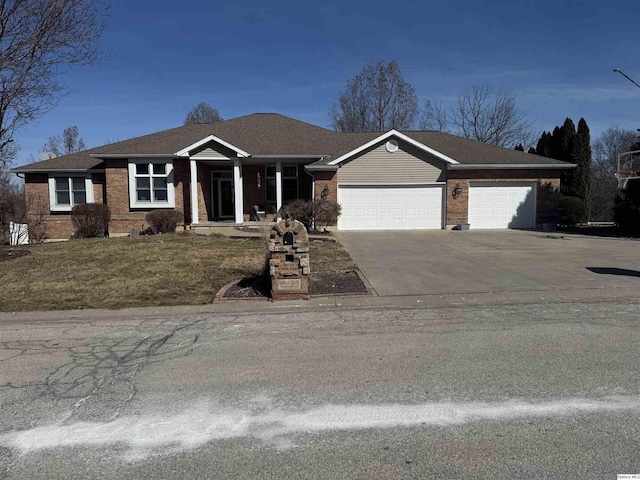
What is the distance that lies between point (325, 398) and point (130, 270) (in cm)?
801

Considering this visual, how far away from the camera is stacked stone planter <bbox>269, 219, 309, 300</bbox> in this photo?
26.5 feet

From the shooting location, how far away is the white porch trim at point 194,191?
19.9 m

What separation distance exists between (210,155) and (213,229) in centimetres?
330

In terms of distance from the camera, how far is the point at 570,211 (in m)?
22.7

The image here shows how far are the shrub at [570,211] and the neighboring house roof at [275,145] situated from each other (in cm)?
230

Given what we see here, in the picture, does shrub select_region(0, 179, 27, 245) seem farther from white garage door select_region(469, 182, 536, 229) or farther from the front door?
white garage door select_region(469, 182, 536, 229)

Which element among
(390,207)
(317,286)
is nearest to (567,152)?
(390,207)

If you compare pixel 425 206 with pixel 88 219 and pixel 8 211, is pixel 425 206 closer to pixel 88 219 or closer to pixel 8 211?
pixel 88 219

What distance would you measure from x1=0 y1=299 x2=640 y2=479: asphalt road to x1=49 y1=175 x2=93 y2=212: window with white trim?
56.9 feet

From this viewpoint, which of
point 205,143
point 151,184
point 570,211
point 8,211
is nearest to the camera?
point 8,211

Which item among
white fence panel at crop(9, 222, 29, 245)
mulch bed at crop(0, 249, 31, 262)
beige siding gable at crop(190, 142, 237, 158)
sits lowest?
mulch bed at crop(0, 249, 31, 262)

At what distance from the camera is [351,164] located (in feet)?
68.7

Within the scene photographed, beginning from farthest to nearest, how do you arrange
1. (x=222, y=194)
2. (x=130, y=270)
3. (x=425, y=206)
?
(x=222, y=194) < (x=425, y=206) < (x=130, y=270)

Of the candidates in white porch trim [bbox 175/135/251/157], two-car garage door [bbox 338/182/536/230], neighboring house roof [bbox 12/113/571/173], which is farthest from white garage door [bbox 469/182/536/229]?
white porch trim [bbox 175/135/251/157]
